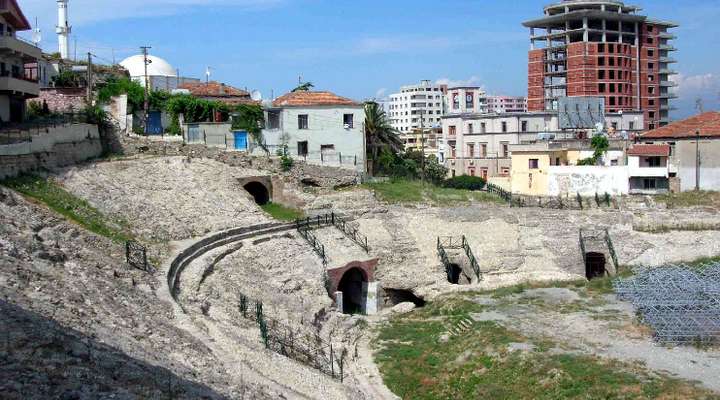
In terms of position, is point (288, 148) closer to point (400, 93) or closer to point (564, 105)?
point (564, 105)

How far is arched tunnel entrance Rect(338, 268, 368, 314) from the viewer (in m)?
39.8

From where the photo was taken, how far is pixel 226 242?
35719mm

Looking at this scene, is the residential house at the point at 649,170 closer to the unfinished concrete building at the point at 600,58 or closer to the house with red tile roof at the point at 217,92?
the house with red tile roof at the point at 217,92

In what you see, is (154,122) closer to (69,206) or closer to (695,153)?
(69,206)

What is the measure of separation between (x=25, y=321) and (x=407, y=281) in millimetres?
24530

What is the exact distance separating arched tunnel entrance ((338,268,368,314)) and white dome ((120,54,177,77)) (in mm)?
37507

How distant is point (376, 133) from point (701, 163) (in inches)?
844

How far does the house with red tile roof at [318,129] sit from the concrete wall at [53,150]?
→ 11478 millimetres

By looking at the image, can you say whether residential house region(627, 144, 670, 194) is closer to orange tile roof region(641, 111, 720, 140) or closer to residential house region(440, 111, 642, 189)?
orange tile roof region(641, 111, 720, 140)

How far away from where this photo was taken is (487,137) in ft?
240

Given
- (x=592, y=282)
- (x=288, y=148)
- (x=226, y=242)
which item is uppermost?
(x=288, y=148)

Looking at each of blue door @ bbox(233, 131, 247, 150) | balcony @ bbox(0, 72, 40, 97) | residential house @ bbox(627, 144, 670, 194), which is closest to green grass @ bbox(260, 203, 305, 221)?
blue door @ bbox(233, 131, 247, 150)

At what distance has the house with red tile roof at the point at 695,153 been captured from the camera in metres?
51.0

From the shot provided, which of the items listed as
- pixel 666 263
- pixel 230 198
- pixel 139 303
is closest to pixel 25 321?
pixel 139 303
